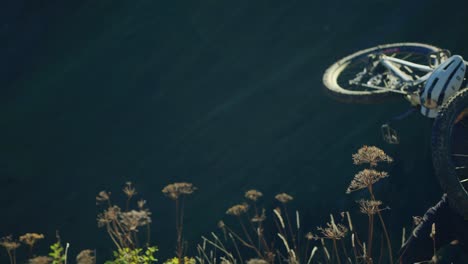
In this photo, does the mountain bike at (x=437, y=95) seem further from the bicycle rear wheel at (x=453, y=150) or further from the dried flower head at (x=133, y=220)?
the dried flower head at (x=133, y=220)

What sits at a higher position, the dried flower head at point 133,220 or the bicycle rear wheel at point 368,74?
the dried flower head at point 133,220

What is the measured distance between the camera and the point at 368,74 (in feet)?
23.7

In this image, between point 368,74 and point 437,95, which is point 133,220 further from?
point 368,74

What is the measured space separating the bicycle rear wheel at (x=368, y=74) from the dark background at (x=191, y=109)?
1199 millimetres

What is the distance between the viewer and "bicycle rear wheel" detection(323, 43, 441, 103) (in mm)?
6286

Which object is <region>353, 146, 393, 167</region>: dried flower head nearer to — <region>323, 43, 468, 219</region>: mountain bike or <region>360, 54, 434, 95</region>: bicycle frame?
<region>323, 43, 468, 219</region>: mountain bike

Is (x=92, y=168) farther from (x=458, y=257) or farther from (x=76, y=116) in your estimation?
(x=458, y=257)

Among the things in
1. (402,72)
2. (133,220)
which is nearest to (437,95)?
(402,72)

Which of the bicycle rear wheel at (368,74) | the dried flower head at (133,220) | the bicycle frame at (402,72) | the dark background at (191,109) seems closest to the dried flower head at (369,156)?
the dried flower head at (133,220)

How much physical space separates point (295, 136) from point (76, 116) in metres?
3.67

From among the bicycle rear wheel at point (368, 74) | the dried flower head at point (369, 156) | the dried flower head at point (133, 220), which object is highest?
the dried flower head at point (133, 220)

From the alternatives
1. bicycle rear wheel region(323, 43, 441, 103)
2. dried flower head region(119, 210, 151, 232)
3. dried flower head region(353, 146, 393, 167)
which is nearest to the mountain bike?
bicycle rear wheel region(323, 43, 441, 103)

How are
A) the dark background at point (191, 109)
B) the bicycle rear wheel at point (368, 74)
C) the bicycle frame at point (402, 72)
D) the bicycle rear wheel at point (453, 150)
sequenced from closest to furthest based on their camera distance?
the bicycle rear wheel at point (453, 150) < the bicycle frame at point (402, 72) < the bicycle rear wheel at point (368, 74) < the dark background at point (191, 109)

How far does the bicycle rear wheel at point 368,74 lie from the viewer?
629 centimetres
